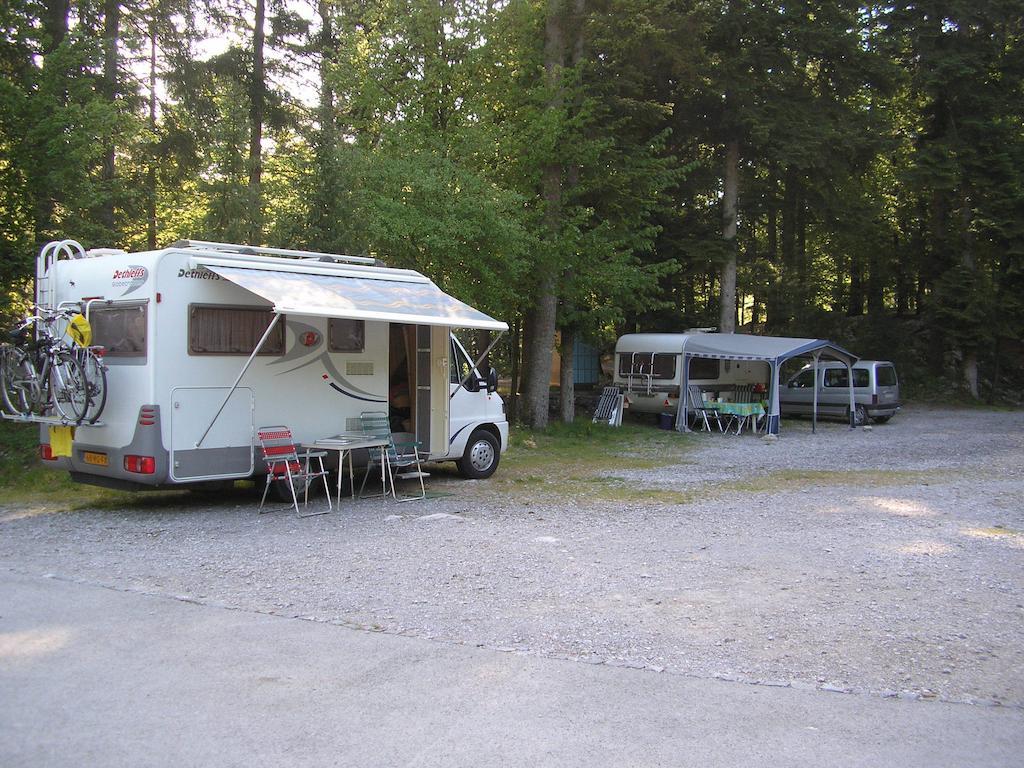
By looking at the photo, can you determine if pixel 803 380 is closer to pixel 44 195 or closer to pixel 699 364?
pixel 699 364

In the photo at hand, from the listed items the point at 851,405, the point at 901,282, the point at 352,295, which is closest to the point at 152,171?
the point at 352,295

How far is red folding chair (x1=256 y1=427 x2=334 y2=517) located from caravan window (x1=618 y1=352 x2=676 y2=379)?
12.8 m

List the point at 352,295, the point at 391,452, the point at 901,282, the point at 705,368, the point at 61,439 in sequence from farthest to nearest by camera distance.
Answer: the point at 901,282 < the point at 705,368 < the point at 391,452 < the point at 352,295 < the point at 61,439

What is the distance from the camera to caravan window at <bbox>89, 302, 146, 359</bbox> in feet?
29.3

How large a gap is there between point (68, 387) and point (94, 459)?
2.58 feet

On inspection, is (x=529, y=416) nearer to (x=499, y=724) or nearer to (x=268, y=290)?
(x=268, y=290)

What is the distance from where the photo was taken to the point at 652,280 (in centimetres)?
1961

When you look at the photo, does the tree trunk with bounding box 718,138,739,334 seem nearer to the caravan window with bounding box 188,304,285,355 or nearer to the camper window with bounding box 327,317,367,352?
the camper window with bounding box 327,317,367,352

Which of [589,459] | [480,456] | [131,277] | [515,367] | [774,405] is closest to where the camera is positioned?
[131,277]

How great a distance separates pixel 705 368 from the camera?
2184cm

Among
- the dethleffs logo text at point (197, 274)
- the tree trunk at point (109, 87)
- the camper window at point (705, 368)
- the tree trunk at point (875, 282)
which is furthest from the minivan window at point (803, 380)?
the dethleffs logo text at point (197, 274)

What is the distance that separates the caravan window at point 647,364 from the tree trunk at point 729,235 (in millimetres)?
3053

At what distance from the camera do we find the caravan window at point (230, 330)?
30.0 feet

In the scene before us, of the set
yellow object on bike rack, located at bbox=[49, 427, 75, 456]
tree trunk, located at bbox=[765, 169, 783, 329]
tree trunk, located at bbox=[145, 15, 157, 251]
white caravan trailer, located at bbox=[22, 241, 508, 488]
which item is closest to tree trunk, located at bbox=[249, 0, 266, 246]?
tree trunk, located at bbox=[145, 15, 157, 251]
